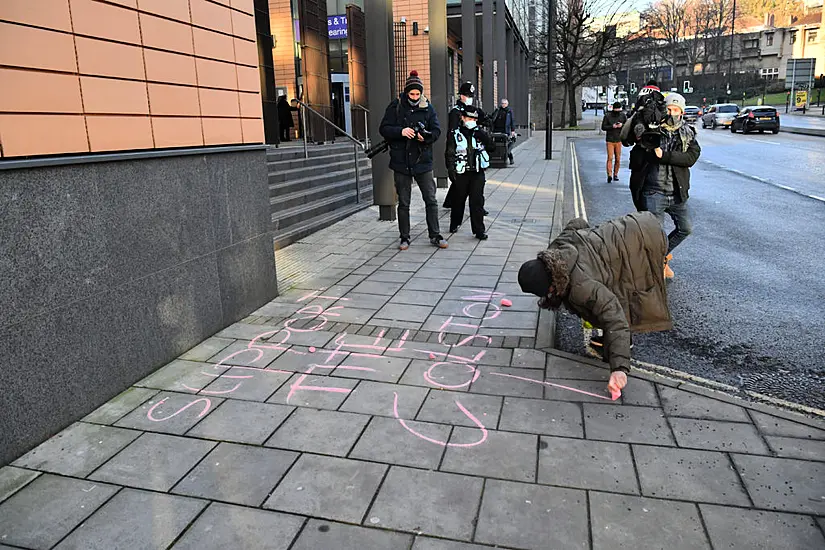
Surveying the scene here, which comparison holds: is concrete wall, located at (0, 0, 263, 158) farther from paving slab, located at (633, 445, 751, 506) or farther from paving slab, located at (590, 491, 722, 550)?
paving slab, located at (633, 445, 751, 506)

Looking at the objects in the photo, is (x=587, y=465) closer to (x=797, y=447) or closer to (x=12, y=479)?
(x=797, y=447)

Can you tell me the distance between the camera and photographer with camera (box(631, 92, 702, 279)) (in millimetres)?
5668

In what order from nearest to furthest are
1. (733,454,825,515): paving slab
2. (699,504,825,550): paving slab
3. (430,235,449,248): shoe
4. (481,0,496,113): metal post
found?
1. (699,504,825,550): paving slab
2. (733,454,825,515): paving slab
3. (430,235,449,248): shoe
4. (481,0,496,113): metal post

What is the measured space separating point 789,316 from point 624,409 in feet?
8.36

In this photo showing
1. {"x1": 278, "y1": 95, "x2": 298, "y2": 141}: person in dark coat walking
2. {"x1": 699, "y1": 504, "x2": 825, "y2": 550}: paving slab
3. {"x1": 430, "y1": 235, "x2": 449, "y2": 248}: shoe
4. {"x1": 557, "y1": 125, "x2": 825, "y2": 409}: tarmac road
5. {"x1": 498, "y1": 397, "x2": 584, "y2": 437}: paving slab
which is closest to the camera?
{"x1": 699, "y1": 504, "x2": 825, "y2": 550}: paving slab

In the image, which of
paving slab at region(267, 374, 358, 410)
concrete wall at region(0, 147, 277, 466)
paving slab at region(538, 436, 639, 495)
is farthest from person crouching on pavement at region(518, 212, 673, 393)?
concrete wall at region(0, 147, 277, 466)

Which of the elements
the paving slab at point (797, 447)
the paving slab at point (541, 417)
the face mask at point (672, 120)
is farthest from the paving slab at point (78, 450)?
the face mask at point (672, 120)

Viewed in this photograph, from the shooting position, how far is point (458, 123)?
771 centimetres

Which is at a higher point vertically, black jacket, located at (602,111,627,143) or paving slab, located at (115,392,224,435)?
black jacket, located at (602,111,627,143)

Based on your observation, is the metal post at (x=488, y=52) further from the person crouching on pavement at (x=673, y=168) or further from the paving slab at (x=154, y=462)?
the paving slab at (x=154, y=462)

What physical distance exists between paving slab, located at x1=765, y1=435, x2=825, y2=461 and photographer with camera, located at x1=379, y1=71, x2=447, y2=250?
496cm

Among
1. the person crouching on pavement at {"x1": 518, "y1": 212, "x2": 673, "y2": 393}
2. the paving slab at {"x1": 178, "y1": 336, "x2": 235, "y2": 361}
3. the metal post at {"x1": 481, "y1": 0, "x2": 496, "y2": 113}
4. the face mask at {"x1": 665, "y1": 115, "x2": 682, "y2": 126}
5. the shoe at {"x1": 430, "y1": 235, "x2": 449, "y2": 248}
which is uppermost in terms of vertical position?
the metal post at {"x1": 481, "y1": 0, "x2": 496, "y2": 113}

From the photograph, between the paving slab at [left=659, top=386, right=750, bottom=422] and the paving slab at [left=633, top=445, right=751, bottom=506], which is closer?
the paving slab at [left=633, top=445, right=751, bottom=506]

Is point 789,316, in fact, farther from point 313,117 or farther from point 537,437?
point 313,117
